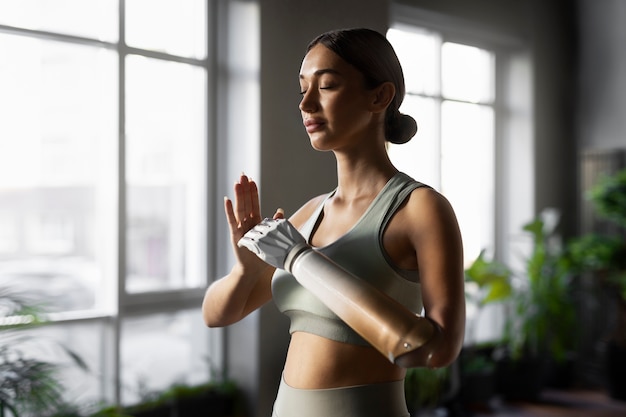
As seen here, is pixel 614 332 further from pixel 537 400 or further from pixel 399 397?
pixel 399 397

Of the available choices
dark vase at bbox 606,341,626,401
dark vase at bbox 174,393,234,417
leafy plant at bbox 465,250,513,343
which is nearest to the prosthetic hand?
dark vase at bbox 174,393,234,417

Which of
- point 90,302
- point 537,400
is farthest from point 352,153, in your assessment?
point 537,400

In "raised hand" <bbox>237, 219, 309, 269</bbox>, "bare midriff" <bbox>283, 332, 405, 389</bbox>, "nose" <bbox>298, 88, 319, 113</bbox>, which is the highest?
"nose" <bbox>298, 88, 319, 113</bbox>

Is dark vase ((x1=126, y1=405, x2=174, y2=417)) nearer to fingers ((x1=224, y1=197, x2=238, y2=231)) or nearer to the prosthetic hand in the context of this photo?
fingers ((x1=224, y1=197, x2=238, y2=231))

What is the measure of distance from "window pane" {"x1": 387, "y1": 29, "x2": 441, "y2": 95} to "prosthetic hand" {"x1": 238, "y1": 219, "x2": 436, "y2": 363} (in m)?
3.52

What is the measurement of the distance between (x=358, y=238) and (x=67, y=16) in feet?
9.35

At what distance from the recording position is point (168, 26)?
394 cm

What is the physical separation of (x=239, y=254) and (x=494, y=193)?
191 inches

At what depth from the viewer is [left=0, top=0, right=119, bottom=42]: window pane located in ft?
11.3

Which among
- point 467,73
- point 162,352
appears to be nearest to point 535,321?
point 467,73

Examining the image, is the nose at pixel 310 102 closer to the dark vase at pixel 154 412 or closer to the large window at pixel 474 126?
the dark vase at pixel 154 412

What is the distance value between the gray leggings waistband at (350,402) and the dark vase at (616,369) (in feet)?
14.7

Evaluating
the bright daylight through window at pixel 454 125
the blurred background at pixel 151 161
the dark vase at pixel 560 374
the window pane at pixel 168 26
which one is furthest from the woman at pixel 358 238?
the dark vase at pixel 560 374

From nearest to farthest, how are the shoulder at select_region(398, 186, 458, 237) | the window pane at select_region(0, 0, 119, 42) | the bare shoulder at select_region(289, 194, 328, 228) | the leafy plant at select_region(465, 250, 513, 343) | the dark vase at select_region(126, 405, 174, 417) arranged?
1. the shoulder at select_region(398, 186, 458, 237)
2. the bare shoulder at select_region(289, 194, 328, 228)
3. the window pane at select_region(0, 0, 119, 42)
4. the dark vase at select_region(126, 405, 174, 417)
5. the leafy plant at select_region(465, 250, 513, 343)
